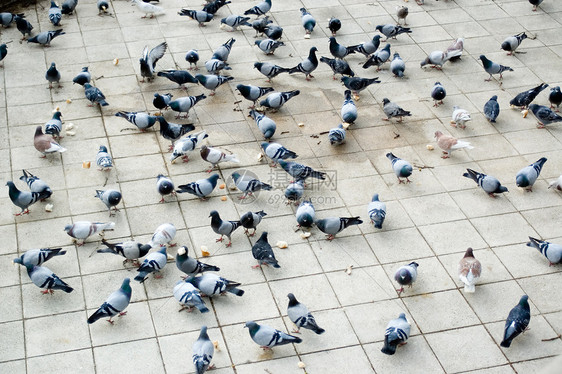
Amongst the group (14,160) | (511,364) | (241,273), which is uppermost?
(511,364)

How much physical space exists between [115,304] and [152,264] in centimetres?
75

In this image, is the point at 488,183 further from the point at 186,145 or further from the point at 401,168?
the point at 186,145

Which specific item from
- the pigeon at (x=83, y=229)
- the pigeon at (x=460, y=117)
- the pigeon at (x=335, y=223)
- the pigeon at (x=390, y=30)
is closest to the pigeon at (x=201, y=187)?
the pigeon at (x=83, y=229)

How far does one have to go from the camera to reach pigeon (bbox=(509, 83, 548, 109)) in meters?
11.7

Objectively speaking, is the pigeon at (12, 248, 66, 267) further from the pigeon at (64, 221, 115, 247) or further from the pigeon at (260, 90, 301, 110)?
the pigeon at (260, 90, 301, 110)

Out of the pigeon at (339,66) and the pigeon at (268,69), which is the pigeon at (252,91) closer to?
the pigeon at (268,69)

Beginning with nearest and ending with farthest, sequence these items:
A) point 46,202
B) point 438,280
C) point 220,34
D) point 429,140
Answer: point 438,280 → point 46,202 → point 429,140 → point 220,34

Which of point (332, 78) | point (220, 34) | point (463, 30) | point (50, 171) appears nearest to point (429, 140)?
point (332, 78)

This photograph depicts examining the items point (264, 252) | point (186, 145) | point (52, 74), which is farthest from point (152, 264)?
point (52, 74)

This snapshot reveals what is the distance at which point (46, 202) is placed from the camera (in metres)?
9.72

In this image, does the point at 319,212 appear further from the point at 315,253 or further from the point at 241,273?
the point at 241,273

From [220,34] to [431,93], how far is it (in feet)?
15.1

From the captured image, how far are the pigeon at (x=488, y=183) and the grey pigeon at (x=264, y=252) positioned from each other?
3.37 meters

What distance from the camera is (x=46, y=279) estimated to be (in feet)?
26.3
